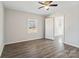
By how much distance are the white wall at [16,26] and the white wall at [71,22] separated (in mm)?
2715

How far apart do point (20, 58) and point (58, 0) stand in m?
2.76

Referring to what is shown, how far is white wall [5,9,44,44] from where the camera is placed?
6.27 metres

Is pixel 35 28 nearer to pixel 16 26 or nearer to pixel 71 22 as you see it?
pixel 16 26

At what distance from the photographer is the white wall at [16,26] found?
6273 mm

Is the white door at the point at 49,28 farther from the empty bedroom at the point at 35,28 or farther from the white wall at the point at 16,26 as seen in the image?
the white wall at the point at 16,26

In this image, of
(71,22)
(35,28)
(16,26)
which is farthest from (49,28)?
(16,26)

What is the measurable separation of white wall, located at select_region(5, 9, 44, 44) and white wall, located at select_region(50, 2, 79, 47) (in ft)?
8.91

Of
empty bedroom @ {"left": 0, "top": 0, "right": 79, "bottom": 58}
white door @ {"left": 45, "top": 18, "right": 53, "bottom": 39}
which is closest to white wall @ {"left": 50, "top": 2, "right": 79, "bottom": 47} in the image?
empty bedroom @ {"left": 0, "top": 0, "right": 79, "bottom": 58}

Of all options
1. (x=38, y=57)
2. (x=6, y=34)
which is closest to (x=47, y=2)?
(x=38, y=57)

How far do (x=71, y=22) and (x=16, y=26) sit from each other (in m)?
3.56

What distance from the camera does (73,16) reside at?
574 centimetres

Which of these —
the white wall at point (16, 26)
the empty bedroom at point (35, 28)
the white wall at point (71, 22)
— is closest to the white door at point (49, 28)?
the empty bedroom at point (35, 28)

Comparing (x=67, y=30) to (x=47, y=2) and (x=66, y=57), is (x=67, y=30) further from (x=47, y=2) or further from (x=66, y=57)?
(x=47, y=2)

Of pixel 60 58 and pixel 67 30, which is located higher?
pixel 67 30
